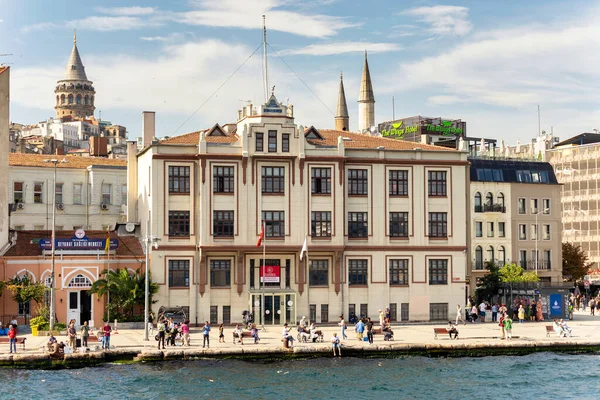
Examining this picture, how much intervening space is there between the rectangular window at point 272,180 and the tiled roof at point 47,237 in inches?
412

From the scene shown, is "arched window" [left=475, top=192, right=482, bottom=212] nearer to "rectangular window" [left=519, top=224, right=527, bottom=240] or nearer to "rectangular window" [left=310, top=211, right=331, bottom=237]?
"rectangular window" [left=519, top=224, right=527, bottom=240]

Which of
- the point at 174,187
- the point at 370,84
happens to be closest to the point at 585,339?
the point at 174,187

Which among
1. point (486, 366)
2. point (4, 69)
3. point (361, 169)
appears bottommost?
point (486, 366)

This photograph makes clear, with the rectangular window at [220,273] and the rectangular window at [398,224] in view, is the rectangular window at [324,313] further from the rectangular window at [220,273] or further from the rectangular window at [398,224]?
the rectangular window at [398,224]

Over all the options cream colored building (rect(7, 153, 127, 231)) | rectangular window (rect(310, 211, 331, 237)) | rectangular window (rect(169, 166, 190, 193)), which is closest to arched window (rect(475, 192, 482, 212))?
rectangular window (rect(310, 211, 331, 237))

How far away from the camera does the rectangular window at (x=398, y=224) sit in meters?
75.8

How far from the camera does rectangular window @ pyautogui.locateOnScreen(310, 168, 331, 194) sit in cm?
7394

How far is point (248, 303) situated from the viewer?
7262 cm

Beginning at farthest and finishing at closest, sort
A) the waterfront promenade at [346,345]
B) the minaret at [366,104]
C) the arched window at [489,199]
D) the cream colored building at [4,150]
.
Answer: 1. the minaret at [366,104]
2. the arched window at [489,199]
3. the cream colored building at [4,150]
4. the waterfront promenade at [346,345]

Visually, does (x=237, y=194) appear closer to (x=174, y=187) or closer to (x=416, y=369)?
(x=174, y=187)

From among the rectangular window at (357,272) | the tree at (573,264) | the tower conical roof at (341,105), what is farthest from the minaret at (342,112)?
the rectangular window at (357,272)

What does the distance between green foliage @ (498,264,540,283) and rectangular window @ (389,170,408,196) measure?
1795 cm

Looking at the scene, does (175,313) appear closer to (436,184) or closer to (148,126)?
(148,126)

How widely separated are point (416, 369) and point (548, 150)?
291 ft
